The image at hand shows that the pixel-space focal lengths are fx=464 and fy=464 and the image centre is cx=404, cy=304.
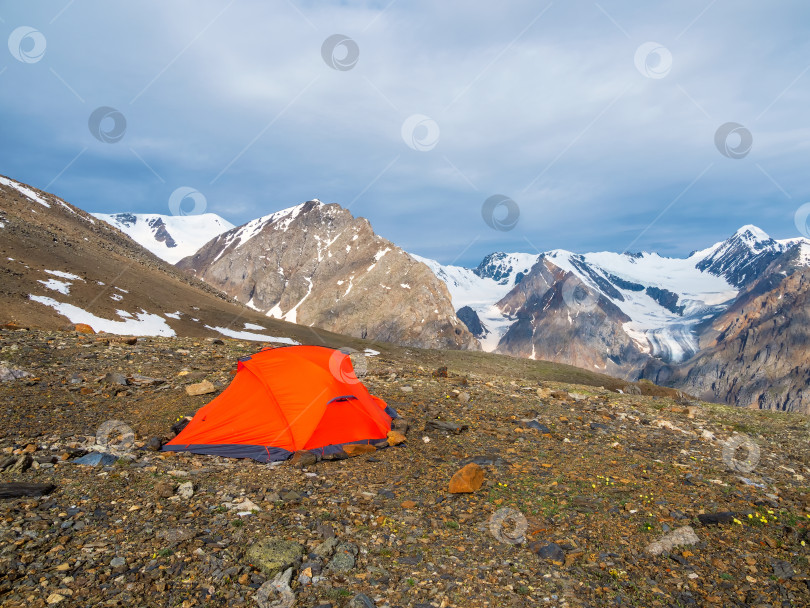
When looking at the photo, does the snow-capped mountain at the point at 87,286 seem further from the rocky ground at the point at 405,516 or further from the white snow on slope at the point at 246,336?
the rocky ground at the point at 405,516

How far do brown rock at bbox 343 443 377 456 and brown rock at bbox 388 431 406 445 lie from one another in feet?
1.91

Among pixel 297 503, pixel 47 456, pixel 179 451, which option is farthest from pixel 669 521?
pixel 47 456

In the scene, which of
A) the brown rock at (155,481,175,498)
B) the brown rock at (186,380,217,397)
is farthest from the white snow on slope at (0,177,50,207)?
the brown rock at (155,481,175,498)

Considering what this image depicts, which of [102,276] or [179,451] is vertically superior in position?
[102,276]

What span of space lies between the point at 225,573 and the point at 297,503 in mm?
2410

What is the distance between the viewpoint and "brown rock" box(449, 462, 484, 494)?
9.86 m

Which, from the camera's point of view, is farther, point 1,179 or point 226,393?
point 1,179

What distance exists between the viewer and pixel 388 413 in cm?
1448

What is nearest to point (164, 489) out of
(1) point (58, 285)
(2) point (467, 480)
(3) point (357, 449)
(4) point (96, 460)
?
(4) point (96, 460)

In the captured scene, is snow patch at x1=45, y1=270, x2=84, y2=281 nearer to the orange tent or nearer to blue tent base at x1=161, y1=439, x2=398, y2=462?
the orange tent

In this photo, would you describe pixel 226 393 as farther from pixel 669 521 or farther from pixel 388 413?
pixel 669 521

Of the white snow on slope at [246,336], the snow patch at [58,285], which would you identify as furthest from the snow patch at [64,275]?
the white snow on slope at [246,336]

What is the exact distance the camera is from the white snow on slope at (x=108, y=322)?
5059 cm

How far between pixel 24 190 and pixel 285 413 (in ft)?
340
